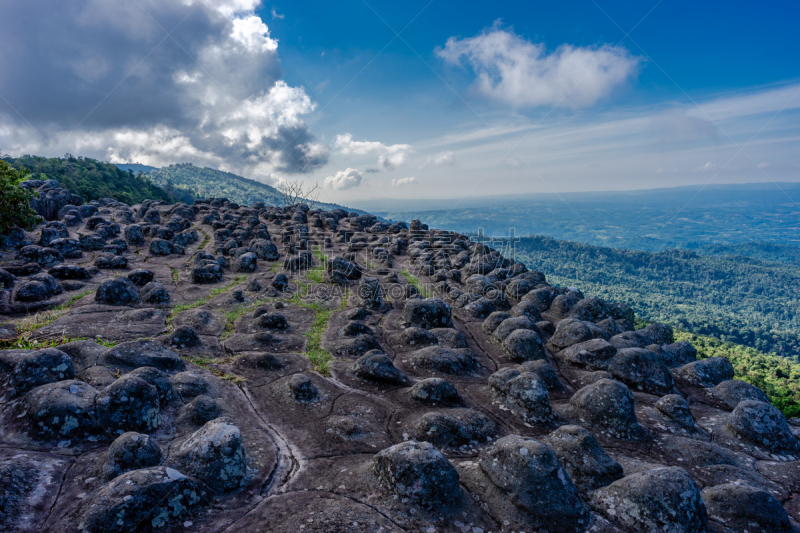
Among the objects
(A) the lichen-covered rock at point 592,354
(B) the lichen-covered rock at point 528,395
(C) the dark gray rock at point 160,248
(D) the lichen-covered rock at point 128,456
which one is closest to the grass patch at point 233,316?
(D) the lichen-covered rock at point 128,456

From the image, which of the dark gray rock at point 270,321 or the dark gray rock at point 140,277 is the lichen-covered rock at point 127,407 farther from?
the dark gray rock at point 140,277

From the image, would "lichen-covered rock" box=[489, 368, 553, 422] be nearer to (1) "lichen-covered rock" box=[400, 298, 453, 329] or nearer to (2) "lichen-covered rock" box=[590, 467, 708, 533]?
(2) "lichen-covered rock" box=[590, 467, 708, 533]

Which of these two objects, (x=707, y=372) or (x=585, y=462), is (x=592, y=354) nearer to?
(x=707, y=372)

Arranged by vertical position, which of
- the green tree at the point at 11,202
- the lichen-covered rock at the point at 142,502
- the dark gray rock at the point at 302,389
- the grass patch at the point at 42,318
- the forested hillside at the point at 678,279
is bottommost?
the forested hillside at the point at 678,279

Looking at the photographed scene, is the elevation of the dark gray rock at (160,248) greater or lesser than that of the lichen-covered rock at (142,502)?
greater

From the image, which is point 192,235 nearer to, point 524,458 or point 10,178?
point 10,178

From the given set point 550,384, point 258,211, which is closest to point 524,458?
point 550,384

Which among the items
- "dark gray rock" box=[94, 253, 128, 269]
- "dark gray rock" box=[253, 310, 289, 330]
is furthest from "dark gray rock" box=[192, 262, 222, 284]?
"dark gray rock" box=[253, 310, 289, 330]
